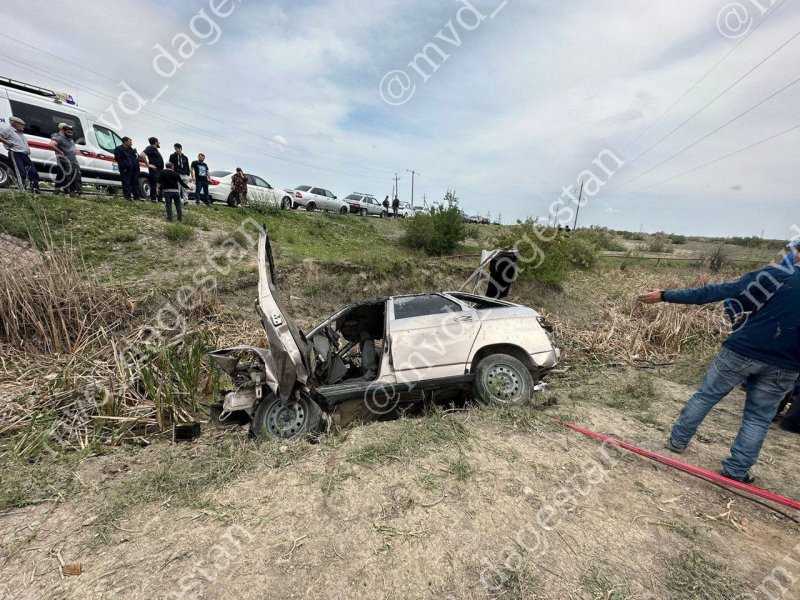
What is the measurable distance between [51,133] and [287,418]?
977 cm

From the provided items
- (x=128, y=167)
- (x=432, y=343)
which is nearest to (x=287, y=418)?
(x=432, y=343)

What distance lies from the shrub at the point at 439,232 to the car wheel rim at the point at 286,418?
9.84m

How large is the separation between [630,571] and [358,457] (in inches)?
78.9

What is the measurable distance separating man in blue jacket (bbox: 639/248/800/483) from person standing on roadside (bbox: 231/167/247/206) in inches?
494

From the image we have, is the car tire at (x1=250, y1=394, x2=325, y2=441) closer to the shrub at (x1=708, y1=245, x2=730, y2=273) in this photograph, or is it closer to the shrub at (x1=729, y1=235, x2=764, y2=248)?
the shrub at (x1=708, y1=245, x2=730, y2=273)

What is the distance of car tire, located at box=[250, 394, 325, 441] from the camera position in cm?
387

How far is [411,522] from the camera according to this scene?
242 cm

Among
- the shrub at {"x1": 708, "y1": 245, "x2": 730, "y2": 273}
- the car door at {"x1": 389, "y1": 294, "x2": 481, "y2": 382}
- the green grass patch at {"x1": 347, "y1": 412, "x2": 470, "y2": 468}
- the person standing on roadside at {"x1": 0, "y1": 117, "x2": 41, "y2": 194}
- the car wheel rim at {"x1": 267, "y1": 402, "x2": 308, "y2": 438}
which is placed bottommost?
the car wheel rim at {"x1": 267, "y1": 402, "x2": 308, "y2": 438}

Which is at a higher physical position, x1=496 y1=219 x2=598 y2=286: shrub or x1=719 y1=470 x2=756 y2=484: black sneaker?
x1=496 y1=219 x2=598 y2=286: shrub

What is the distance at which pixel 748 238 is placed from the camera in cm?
3081

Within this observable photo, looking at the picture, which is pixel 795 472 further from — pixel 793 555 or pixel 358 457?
pixel 358 457

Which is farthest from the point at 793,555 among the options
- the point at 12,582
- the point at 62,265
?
the point at 62,265

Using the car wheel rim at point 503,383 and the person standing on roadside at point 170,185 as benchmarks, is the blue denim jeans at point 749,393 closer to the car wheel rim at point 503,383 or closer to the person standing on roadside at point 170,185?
the car wheel rim at point 503,383

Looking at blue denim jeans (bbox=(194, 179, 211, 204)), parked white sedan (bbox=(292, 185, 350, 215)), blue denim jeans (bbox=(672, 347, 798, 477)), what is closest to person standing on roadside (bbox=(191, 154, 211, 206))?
blue denim jeans (bbox=(194, 179, 211, 204))
